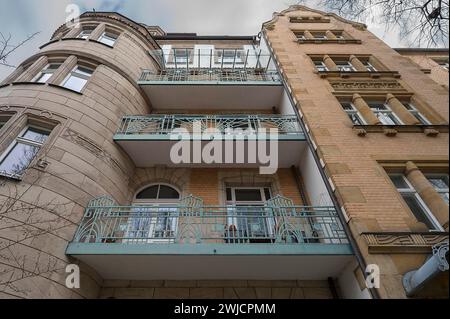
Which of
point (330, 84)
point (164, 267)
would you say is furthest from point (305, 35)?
point (164, 267)

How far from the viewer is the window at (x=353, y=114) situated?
8406 mm

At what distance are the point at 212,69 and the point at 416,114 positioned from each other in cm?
845

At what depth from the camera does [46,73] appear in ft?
30.1

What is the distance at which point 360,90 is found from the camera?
9469 mm

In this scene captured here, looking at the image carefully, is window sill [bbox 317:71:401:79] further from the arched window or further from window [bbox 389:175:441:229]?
the arched window

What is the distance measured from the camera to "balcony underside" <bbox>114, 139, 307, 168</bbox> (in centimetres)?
794

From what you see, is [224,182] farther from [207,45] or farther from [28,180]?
[207,45]

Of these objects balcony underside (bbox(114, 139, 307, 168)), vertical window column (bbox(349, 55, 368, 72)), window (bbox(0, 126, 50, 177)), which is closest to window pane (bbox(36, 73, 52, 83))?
window (bbox(0, 126, 50, 177))

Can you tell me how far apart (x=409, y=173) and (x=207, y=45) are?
13789 millimetres

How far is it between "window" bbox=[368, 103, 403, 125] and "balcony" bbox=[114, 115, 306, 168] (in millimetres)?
2713

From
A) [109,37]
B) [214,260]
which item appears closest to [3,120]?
[109,37]

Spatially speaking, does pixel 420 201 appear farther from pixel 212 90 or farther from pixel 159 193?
pixel 212 90

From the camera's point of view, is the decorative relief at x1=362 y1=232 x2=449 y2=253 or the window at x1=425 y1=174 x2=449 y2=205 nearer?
the decorative relief at x1=362 y1=232 x2=449 y2=253

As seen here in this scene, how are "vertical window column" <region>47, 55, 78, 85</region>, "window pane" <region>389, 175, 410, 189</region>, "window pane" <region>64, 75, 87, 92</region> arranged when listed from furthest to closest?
"window pane" <region>64, 75, 87, 92</region>
"vertical window column" <region>47, 55, 78, 85</region>
"window pane" <region>389, 175, 410, 189</region>
